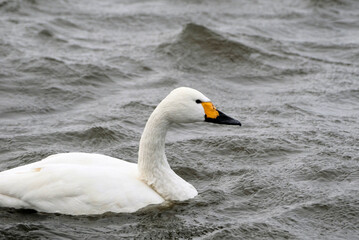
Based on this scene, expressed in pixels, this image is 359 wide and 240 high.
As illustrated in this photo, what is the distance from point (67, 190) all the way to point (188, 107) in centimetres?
155

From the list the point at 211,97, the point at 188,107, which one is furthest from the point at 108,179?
the point at 211,97

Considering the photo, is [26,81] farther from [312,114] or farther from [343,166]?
[343,166]

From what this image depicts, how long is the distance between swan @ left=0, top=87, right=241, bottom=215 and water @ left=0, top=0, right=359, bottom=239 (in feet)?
0.45

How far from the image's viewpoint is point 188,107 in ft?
24.9

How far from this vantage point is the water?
7.57 meters

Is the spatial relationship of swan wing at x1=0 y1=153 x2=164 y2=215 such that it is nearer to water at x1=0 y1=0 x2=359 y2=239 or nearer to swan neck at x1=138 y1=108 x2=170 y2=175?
water at x1=0 y1=0 x2=359 y2=239

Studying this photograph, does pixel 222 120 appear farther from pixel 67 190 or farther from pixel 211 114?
pixel 67 190

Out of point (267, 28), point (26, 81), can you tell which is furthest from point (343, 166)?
point (267, 28)

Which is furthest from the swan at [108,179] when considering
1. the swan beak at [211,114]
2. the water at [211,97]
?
the water at [211,97]

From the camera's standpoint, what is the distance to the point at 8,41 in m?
14.1

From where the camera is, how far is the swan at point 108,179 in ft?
24.0

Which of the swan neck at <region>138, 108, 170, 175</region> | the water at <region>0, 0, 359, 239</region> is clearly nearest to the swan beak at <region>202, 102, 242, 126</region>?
the swan neck at <region>138, 108, 170, 175</region>

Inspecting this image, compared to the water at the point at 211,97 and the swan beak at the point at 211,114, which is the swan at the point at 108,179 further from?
the water at the point at 211,97

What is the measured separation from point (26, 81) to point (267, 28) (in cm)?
601
